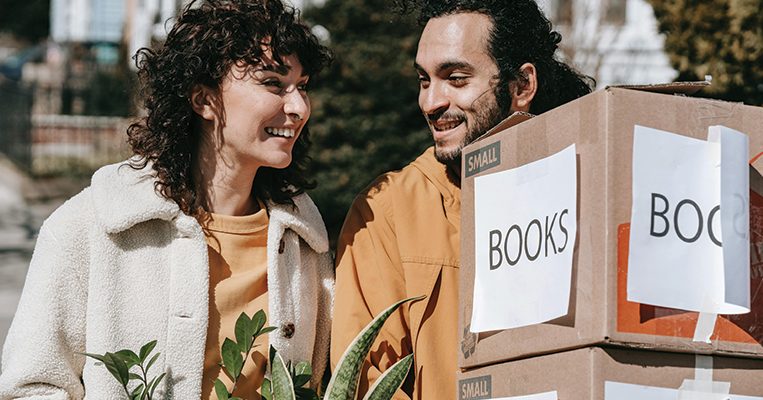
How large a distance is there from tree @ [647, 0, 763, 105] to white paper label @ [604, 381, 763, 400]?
3541 millimetres

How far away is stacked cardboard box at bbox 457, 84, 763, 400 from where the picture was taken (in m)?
1.46

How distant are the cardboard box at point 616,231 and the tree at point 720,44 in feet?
10.9

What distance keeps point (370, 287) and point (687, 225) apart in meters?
1.11

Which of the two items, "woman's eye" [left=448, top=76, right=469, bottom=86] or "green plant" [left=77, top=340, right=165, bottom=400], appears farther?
"woman's eye" [left=448, top=76, right=469, bottom=86]

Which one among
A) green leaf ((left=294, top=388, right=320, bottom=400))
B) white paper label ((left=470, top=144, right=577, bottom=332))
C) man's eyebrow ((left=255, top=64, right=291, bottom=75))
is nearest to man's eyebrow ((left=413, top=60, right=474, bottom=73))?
man's eyebrow ((left=255, top=64, right=291, bottom=75))

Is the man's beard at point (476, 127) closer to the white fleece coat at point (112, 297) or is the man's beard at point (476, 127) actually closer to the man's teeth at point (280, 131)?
the man's teeth at point (280, 131)

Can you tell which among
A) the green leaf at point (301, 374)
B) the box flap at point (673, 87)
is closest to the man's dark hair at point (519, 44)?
the box flap at point (673, 87)

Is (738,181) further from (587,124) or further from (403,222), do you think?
(403,222)

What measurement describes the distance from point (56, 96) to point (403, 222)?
11.5 meters

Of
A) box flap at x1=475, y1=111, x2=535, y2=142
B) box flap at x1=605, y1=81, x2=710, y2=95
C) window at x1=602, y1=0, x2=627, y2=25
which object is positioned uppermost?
window at x1=602, y1=0, x2=627, y2=25

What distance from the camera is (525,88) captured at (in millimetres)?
2768

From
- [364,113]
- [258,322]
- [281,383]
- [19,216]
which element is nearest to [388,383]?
[281,383]

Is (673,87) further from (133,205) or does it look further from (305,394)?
(133,205)

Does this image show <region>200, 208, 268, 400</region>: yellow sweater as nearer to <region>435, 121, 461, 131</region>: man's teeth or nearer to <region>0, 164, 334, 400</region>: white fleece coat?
<region>0, 164, 334, 400</region>: white fleece coat
